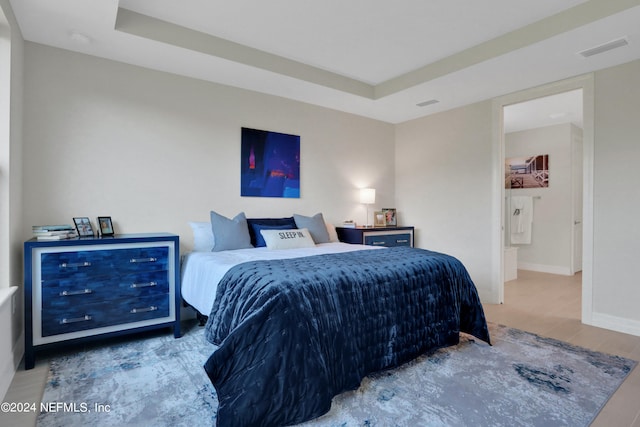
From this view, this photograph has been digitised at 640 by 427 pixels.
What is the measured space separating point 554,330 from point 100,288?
12.7 ft

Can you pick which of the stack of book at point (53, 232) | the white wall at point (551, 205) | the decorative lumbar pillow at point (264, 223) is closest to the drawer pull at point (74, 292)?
the stack of book at point (53, 232)

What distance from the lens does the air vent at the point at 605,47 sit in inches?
106

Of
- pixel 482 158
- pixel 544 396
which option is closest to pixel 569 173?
pixel 482 158

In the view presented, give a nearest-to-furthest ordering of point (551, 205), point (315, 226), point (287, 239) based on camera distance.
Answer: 1. point (287, 239)
2. point (315, 226)
3. point (551, 205)

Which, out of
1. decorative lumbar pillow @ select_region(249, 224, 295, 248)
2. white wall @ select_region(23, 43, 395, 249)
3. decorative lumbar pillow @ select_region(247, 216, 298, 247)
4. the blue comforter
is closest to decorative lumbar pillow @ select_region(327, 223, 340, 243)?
white wall @ select_region(23, 43, 395, 249)

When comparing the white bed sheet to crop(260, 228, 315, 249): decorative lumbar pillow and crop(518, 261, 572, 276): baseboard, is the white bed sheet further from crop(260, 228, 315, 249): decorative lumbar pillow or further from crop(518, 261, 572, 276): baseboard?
crop(518, 261, 572, 276): baseboard

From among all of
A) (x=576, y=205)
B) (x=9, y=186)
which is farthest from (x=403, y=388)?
(x=576, y=205)

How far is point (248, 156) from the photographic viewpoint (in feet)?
12.5

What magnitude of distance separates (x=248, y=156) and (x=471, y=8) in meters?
2.48

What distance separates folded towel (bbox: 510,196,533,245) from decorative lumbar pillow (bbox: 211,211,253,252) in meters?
5.11

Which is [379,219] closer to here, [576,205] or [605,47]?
[605,47]

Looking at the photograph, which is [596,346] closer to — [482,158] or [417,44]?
[482,158]

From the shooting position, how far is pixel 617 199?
3.16 meters

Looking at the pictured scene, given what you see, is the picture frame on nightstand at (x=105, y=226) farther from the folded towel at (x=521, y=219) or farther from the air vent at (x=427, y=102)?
the folded towel at (x=521, y=219)
